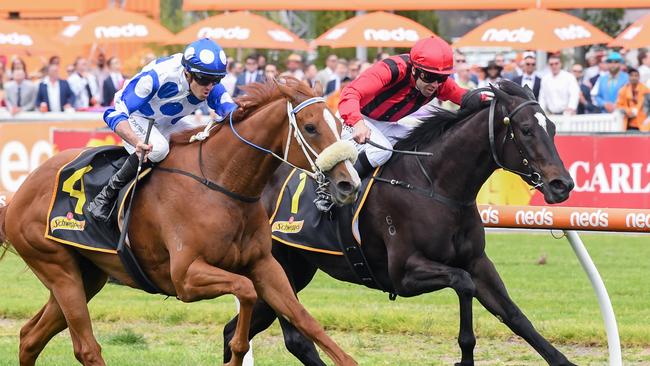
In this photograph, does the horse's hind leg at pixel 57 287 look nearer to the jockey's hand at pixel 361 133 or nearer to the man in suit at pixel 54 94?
the jockey's hand at pixel 361 133

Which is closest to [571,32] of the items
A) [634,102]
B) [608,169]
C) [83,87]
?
[634,102]

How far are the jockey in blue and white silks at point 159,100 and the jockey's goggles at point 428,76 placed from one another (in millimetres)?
1129

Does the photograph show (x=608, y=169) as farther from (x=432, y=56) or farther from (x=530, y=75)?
(x=432, y=56)

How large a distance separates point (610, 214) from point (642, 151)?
19.8 ft

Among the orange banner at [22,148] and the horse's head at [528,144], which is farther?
the orange banner at [22,148]

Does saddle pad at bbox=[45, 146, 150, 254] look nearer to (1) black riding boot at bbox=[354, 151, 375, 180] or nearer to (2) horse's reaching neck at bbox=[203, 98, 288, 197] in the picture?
(2) horse's reaching neck at bbox=[203, 98, 288, 197]

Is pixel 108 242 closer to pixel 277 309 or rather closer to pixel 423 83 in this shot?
pixel 277 309

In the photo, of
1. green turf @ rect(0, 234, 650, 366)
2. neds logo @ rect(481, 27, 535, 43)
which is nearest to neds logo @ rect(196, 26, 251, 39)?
neds logo @ rect(481, 27, 535, 43)

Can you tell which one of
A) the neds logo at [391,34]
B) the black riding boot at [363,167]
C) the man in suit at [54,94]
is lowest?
the man in suit at [54,94]

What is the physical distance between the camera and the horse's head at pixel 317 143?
616 cm

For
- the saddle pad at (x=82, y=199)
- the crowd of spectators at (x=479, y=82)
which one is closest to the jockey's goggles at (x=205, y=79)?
the saddle pad at (x=82, y=199)

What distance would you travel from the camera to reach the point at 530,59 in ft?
55.2

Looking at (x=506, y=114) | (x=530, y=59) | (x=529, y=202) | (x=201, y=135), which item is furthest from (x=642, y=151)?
(x=201, y=135)

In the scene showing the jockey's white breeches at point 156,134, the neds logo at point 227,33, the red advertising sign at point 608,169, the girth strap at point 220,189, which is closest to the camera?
the girth strap at point 220,189
